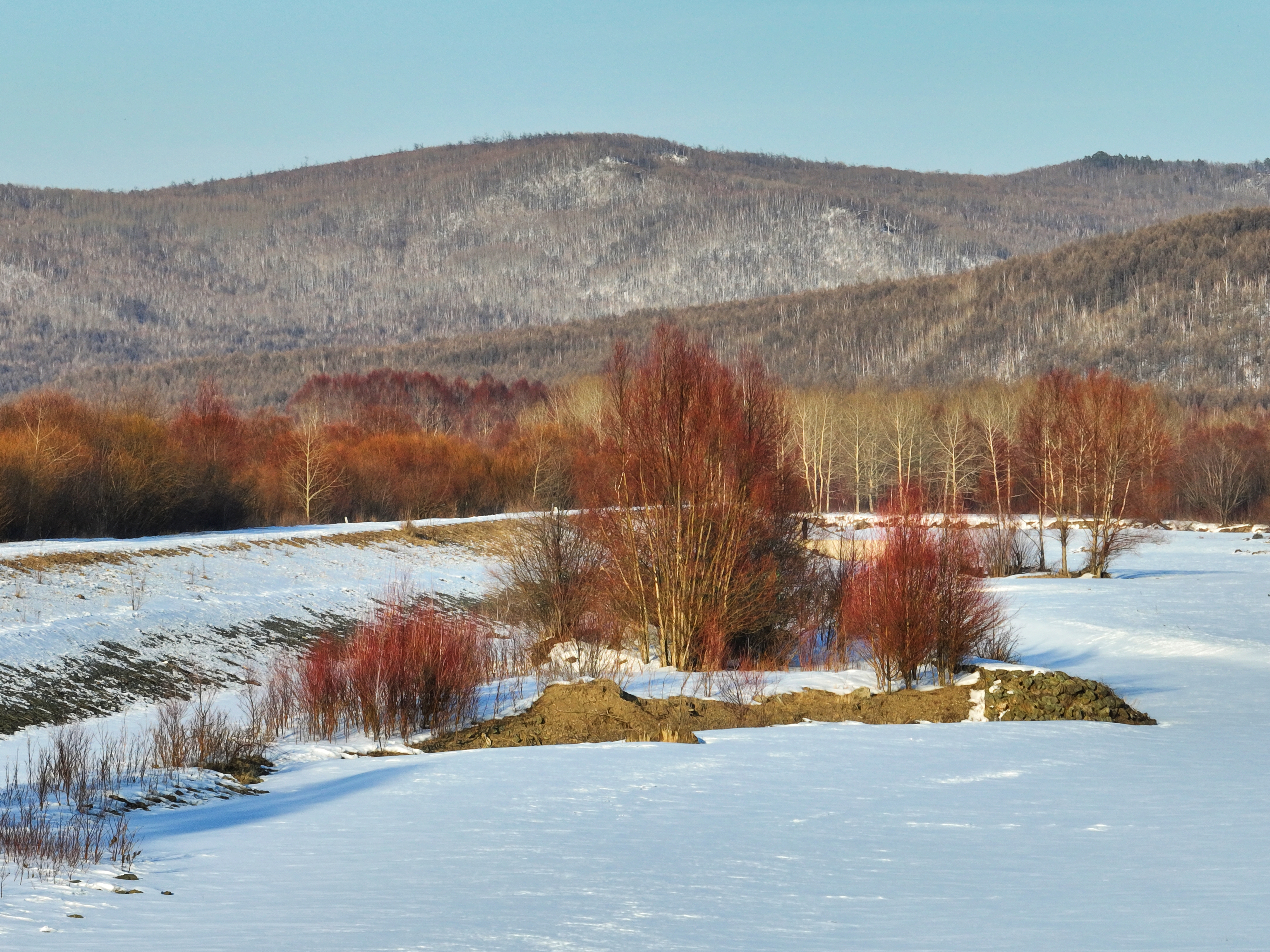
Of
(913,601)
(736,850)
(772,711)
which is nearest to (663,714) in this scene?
(772,711)

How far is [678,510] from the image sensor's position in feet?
79.3

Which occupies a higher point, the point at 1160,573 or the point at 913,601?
the point at 913,601

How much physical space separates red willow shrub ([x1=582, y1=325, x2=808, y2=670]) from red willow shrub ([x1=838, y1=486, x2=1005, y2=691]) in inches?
106

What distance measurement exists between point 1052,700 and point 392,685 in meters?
10.5

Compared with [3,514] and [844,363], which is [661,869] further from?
[844,363]

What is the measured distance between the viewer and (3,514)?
3372 cm

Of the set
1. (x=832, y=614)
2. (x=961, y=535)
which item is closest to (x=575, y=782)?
(x=961, y=535)

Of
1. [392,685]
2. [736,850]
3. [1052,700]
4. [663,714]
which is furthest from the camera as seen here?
[1052,700]

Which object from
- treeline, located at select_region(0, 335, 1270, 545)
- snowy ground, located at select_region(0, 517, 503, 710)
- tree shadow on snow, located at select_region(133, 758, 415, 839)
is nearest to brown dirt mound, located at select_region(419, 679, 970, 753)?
tree shadow on snow, located at select_region(133, 758, 415, 839)

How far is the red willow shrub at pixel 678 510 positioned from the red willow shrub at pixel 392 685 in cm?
523

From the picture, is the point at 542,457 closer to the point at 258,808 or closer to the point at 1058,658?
the point at 1058,658

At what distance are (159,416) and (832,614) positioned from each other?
33948mm

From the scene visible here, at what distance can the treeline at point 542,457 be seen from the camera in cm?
3869

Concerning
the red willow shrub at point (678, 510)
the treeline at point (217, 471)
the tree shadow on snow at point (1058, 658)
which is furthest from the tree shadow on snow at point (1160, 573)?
the treeline at point (217, 471)
